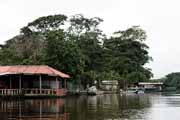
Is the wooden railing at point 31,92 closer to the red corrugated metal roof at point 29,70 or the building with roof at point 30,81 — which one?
the building with roof at point 30,81

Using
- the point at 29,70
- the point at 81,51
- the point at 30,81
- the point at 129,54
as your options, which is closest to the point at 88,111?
the point at 29,70

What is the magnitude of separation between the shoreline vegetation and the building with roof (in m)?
4.74

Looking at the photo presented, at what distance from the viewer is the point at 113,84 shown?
236ft

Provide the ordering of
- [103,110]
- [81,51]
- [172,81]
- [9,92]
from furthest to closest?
1. [172,81]
2. [81,51]
3. [9,92]
4. [103,110]

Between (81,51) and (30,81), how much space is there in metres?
18.8

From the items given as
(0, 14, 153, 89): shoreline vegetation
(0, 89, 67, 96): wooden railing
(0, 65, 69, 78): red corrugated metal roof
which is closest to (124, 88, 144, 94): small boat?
(0, 14, 153, 89): shoreline vegetation

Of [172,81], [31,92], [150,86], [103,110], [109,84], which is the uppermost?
[172,81]

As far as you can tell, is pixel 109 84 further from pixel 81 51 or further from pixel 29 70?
pixel 29 70

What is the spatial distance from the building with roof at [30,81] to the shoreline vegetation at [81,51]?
4.74 metres

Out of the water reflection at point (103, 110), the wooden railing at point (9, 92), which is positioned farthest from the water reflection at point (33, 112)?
the wooden railing at point (9, 92)

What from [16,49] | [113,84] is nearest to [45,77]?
[16,49]

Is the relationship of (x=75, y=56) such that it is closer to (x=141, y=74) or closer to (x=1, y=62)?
(x=1, y=62)

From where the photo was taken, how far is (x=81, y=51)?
6500 centimetres

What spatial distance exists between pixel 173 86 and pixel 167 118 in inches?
2911
